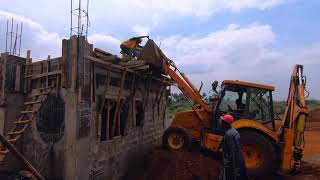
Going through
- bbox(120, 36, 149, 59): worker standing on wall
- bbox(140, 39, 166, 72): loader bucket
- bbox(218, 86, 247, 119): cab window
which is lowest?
bbox(218, 86, 247, 119): cab window

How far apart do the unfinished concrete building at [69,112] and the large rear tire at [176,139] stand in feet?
4.70

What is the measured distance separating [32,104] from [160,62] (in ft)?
13.3

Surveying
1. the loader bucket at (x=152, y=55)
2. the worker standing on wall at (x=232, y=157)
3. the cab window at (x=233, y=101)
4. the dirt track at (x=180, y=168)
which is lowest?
the dirt track at (x=180, y=168)

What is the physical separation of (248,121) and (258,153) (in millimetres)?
925

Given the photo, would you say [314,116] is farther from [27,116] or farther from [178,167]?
[27,116]

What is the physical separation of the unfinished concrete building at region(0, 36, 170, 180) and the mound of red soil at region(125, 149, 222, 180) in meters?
0.62

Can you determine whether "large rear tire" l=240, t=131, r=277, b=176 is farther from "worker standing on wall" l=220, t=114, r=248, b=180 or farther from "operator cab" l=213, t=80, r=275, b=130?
"worker standing on wall" l=220, t=114, r=248, b=180

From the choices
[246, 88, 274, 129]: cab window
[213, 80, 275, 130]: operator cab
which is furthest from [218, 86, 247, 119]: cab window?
[246, 88, 274, 129]: cab window

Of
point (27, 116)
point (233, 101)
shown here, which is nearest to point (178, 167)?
point (233, 101)

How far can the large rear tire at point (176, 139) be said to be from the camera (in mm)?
11328

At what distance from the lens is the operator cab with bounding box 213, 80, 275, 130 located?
10.9m

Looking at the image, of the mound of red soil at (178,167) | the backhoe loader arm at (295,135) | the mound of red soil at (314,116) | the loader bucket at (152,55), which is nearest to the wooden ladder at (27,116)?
the loader bucket at (152,55)

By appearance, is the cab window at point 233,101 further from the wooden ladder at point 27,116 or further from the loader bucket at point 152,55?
the wooden ladder at point 27,116

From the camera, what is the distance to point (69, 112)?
824cm
